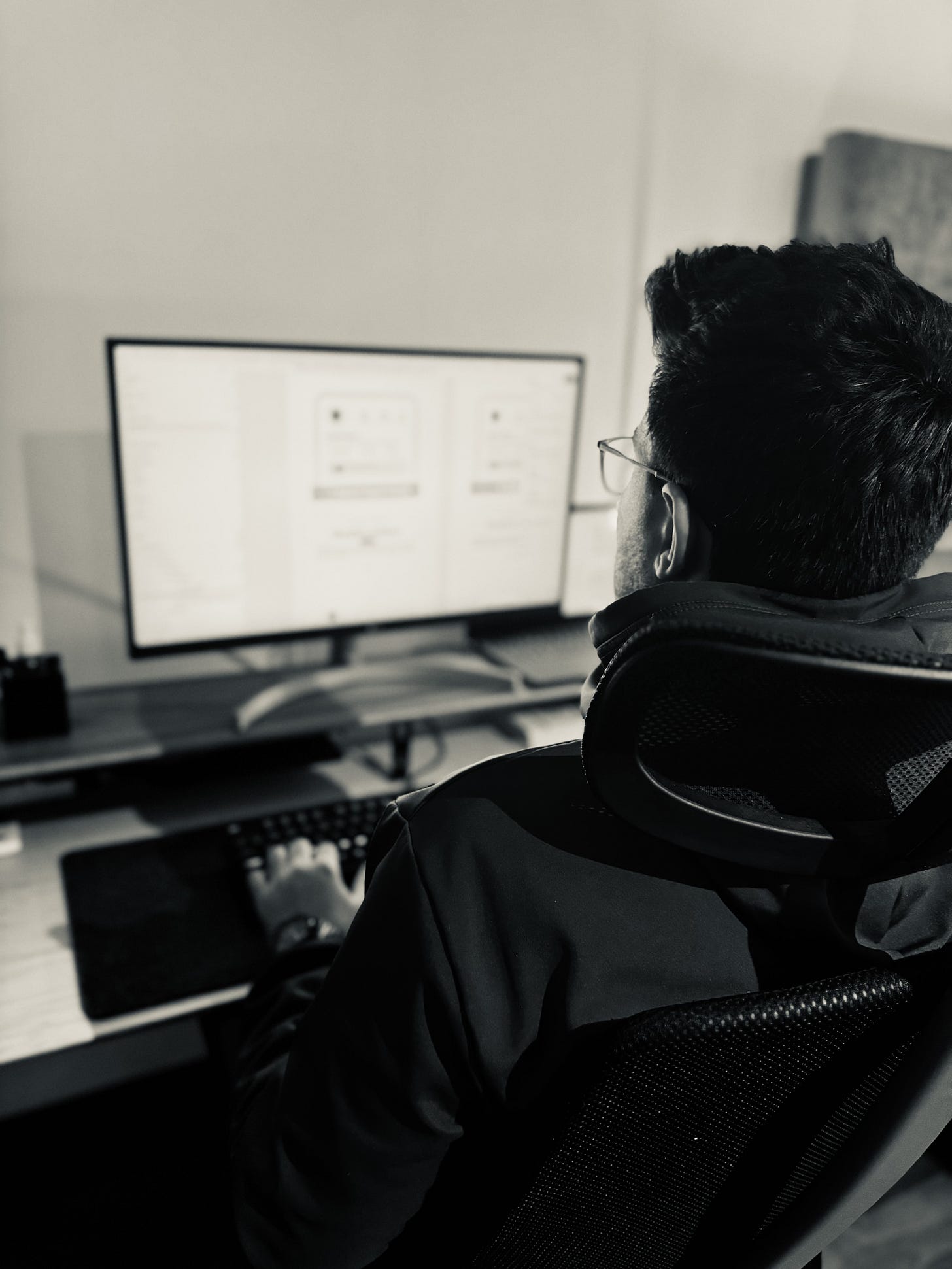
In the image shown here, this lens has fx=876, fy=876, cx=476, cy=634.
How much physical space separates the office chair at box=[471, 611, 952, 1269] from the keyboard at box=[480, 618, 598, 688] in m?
0.86

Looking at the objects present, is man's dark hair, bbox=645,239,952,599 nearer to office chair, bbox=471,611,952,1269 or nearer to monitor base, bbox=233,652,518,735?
office chair, bbox=471,611,952,1269

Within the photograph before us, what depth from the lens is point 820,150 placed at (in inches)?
62.3

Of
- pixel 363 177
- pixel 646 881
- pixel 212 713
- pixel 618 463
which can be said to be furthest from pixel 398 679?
pixel 646 881

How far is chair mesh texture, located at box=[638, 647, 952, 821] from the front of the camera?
341 millimetres

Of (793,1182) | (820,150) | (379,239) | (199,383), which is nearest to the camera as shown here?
(793,1182)

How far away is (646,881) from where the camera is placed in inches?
18.8

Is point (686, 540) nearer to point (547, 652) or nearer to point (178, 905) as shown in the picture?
point (178, 905)

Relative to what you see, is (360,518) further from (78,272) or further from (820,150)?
(820,150)

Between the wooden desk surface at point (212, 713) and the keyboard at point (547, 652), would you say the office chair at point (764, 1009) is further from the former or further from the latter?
the keyboard at point (547, 652)

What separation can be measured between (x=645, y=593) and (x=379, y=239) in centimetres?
110

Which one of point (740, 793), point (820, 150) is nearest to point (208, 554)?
point (740, 793)

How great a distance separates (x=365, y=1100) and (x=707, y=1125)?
0.19 m

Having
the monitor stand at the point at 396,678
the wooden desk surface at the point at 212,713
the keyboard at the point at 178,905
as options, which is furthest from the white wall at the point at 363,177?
the keyboard at the point at 178,905

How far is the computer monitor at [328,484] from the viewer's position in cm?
107
